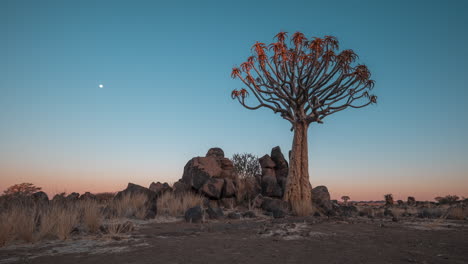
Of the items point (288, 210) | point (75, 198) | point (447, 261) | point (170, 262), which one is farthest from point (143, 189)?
point (447, 261)

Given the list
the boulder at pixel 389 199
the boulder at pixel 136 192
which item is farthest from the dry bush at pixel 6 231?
the boulder at pixel 389 199

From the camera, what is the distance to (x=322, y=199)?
15.5 meters

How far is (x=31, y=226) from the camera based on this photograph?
572cm

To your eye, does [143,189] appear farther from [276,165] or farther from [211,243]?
[211,243]

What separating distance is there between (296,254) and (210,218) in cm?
536

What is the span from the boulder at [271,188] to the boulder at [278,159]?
6.34 ft

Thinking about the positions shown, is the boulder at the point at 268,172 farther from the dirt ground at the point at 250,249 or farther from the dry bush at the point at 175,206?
the dirt ground at the point at 250,249

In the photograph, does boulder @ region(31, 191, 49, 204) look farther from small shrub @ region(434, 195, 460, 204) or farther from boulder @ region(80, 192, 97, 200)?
small shrub @ region(434, 195, 460, 204)

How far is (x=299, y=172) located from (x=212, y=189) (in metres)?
3.90

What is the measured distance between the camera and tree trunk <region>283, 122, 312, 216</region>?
1262 cm

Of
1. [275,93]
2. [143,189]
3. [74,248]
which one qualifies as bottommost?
[74,248]

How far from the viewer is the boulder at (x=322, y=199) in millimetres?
14367

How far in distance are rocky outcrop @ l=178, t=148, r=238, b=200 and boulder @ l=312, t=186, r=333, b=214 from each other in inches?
165

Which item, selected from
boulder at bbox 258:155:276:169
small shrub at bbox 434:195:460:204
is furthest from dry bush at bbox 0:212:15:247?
small shrub at bbox 434:195:460:204
